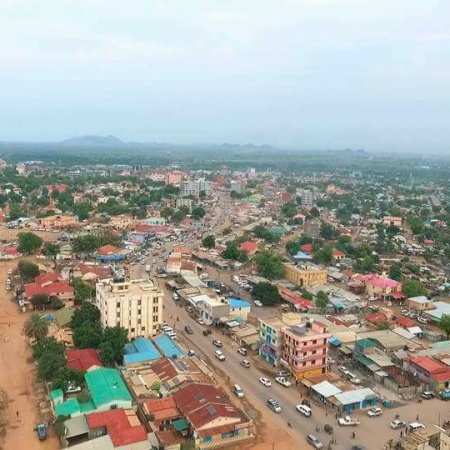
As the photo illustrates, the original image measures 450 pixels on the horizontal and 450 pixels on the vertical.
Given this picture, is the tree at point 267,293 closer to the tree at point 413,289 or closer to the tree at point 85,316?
the tree at point 413,289

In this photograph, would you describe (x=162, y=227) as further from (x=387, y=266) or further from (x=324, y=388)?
(x=324, y=388)

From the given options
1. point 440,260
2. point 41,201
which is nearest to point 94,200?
point 41,201

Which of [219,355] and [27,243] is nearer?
[219,355]

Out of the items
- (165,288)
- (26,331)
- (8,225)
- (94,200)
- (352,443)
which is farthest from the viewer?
(94,200)

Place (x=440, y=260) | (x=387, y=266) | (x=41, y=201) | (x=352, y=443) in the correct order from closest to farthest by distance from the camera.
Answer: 1. (x=352, y=443)
2. (x=387, y=266)
3. (x=440, y=260)
4. (x=41, y=201)

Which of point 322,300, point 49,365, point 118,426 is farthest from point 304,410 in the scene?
point 322,300

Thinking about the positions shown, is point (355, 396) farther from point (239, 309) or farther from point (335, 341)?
point (239, 309)
